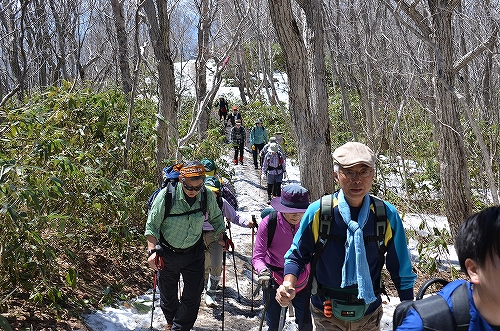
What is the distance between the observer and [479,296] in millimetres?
1561

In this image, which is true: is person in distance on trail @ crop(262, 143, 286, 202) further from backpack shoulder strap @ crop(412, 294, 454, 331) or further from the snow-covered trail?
backpack shoulder strap @ crop(412, 294, 454, 331)

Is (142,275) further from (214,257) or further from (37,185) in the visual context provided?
(37,185)

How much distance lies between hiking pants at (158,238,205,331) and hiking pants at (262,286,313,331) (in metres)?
0.69

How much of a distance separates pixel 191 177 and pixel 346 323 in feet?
6.18

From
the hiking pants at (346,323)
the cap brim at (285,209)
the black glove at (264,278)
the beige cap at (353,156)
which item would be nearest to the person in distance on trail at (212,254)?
the cap brim at (285,209)

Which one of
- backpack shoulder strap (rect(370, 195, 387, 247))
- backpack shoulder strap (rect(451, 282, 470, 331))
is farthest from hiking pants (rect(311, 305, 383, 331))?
backpack shoulder strap (rect(451, 282, 470, 331))

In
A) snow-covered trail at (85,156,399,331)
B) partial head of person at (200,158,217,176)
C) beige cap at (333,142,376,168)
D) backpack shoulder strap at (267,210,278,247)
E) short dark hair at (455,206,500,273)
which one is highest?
beige cap at (333,142,376,168)

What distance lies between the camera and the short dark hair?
1.52 m

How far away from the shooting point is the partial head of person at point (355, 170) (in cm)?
257

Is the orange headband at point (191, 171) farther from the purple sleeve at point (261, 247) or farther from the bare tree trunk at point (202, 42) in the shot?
the bare tree trunk at point (202, 42)

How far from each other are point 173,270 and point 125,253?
77.2 inches

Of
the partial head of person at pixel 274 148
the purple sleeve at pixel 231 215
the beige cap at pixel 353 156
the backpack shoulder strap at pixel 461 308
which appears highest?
the beige cap at pixel 353 156

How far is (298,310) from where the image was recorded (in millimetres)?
4027

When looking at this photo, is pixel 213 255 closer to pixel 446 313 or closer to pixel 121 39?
pixel 446 313
